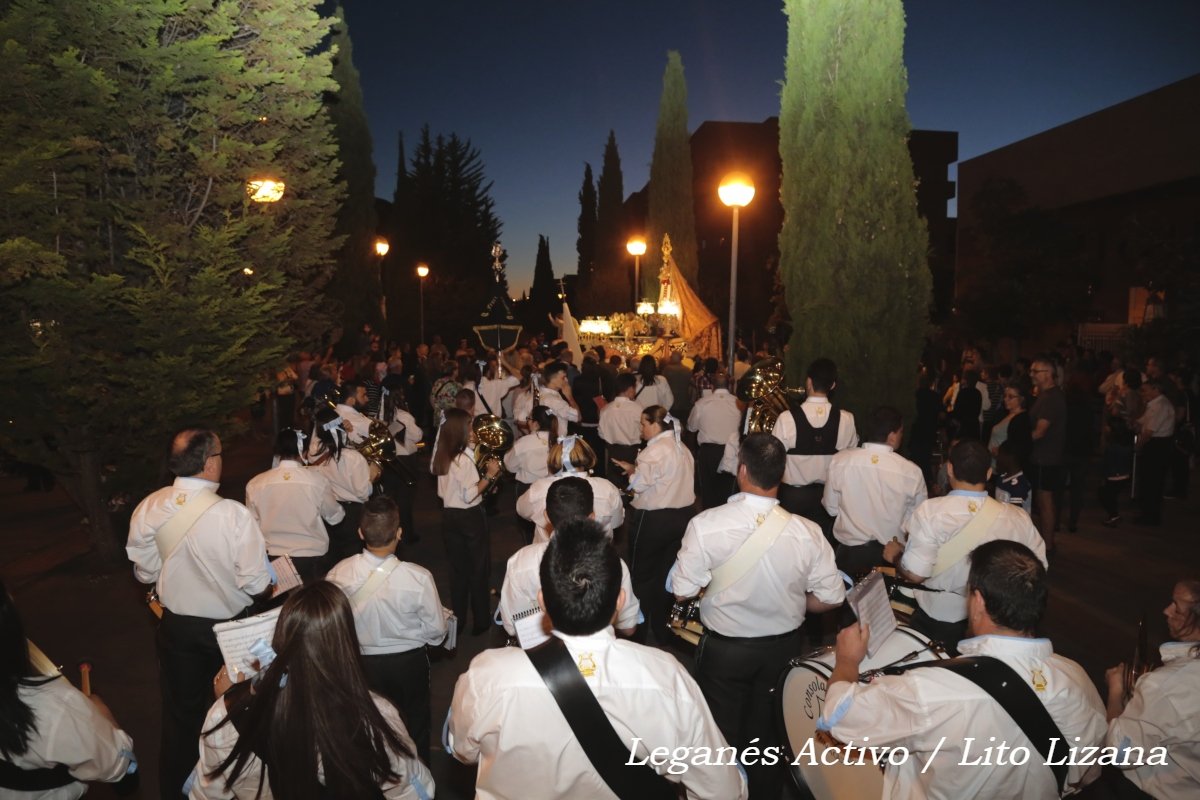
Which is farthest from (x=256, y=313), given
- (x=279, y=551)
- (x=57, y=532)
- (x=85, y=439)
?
(x=57, y=532)

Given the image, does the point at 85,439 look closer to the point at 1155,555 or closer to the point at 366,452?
the point at 366,452

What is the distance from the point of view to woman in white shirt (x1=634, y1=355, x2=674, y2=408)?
37.2 ft

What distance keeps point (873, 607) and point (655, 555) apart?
3.71 meters

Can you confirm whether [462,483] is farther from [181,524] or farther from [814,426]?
[814,426]

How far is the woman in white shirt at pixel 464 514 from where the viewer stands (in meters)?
6.61

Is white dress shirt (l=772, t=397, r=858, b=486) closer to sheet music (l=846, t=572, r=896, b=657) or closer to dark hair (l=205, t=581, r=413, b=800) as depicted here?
sheet music (l=846, t=572, r=896, b=657)

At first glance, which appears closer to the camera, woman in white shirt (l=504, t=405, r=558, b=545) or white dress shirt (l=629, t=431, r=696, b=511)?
white dress shirt (l=629, t=431, r=696, b=511)

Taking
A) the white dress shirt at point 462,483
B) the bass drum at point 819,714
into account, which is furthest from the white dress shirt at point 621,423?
the bass drum at point 819,714

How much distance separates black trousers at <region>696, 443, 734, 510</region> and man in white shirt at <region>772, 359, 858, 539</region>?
2.89 meters

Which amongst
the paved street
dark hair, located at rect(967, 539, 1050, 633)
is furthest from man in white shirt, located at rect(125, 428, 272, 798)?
dark hair, located at rect(967, 539, 1050, 633)

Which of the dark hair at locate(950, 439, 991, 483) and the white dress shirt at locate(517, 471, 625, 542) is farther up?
the dark hair at locate(950, 439, 991, 483)

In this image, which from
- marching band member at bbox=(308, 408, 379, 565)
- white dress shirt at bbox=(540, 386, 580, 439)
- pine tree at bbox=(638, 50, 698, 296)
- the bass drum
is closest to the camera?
the bass drum

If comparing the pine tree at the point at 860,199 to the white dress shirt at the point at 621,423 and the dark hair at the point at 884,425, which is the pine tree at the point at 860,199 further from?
the dark hair at the point at 884,425

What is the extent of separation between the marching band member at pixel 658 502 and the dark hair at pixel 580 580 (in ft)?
12.9
